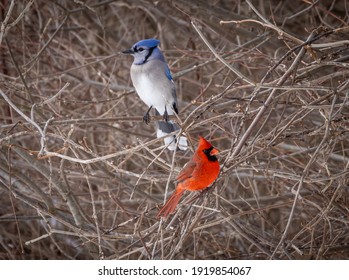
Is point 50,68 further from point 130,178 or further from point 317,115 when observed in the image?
point 317,115

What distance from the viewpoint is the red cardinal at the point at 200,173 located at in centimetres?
289

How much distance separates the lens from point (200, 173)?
9.46 feet

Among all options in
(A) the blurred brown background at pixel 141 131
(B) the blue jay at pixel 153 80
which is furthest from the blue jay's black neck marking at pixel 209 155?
(B) the blue jay at pixel 153 80

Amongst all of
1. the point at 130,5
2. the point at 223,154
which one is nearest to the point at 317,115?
the point at 223,154

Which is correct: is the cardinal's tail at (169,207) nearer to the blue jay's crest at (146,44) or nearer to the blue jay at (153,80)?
the blue jay at (153,80)

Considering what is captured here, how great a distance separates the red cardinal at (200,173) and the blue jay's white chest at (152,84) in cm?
165

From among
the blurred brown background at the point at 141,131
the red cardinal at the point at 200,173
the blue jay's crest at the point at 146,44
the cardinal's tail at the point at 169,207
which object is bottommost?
the blurred brown background at the point at 141,131

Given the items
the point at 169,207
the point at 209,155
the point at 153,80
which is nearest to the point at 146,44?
the point at 153,80

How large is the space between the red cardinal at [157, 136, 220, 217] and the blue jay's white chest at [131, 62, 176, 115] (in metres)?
1.65

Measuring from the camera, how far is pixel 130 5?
5.81m

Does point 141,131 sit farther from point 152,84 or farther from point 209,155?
point 209,155

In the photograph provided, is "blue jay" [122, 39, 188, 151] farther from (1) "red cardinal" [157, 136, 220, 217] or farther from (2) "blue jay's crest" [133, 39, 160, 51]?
(1) "red cardinal" [157, 136, 220, 217]

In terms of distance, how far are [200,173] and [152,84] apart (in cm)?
182
